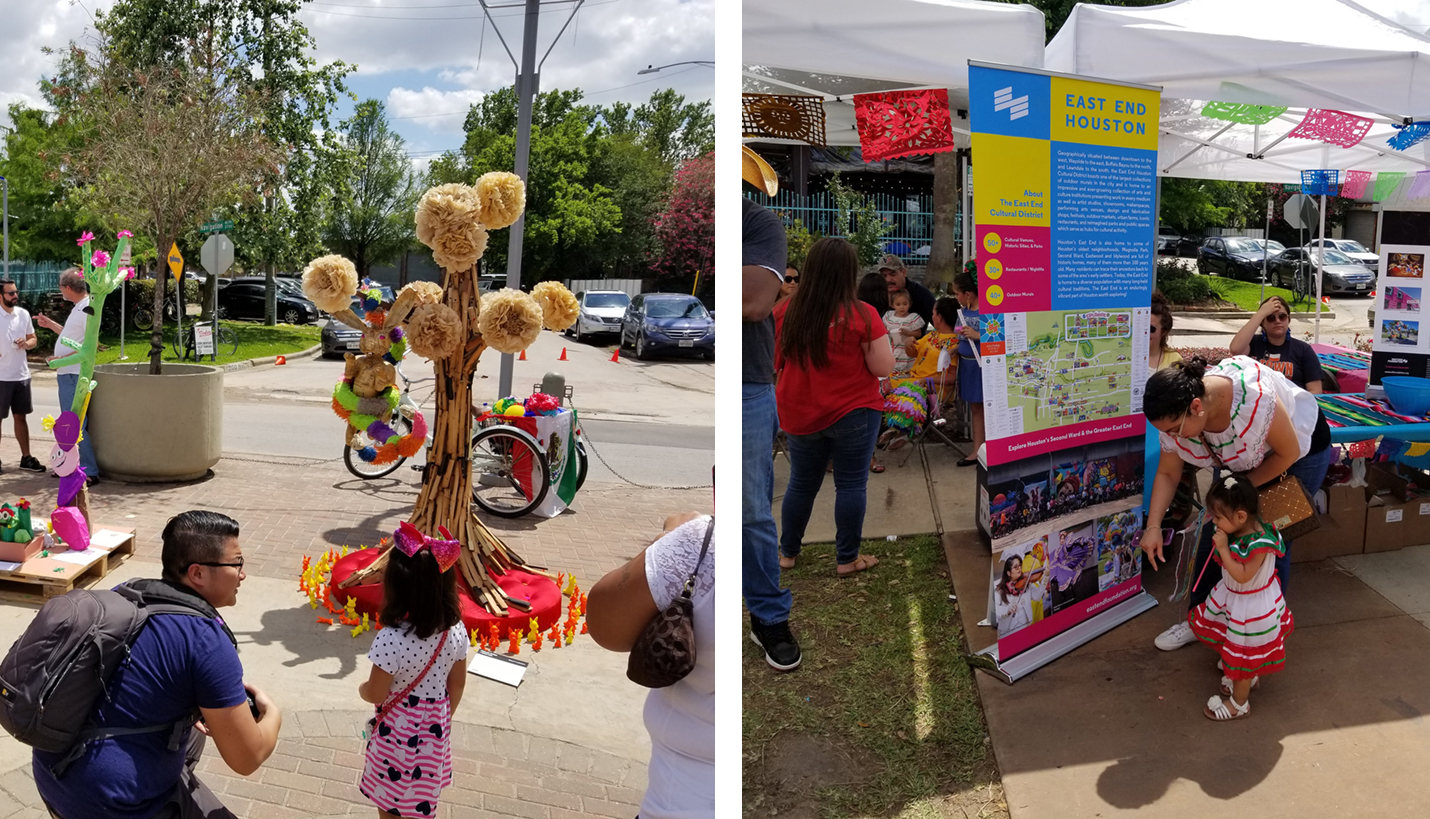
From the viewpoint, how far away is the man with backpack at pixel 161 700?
1.82m

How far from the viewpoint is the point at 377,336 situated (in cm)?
389

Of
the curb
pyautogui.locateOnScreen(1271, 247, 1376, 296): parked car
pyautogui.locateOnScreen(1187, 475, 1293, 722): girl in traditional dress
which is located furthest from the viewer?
pyautogui.locateOnScreen(1271, 247, 1376, 296): parked car

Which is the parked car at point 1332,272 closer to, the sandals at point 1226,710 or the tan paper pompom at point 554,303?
the sandals at point 1226,710

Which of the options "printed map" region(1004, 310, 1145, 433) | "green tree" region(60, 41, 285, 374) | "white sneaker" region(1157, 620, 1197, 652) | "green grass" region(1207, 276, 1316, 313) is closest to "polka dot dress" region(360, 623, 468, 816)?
"printed map" region(1004, 310, 1145, 433)

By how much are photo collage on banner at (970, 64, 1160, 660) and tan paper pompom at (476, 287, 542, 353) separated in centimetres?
145

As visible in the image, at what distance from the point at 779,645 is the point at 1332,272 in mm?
19404

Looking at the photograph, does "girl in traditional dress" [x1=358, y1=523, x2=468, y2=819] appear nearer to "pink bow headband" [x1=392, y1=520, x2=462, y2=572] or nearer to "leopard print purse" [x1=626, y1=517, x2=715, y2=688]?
"pink bow headband" [x1=392, y1=520, x2=462, y2=572]

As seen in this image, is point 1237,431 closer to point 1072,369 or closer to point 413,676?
point 1072,369

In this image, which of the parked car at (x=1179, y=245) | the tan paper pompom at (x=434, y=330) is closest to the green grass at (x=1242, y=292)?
the parked car at (x=1179, y=245)

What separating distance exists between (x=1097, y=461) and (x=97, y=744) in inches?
126

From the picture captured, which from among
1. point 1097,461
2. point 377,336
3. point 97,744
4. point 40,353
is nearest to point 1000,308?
point 1097,461

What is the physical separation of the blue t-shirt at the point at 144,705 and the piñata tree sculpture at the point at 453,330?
1647 mm

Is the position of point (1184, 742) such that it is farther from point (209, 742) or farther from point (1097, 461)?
point (209, 742)

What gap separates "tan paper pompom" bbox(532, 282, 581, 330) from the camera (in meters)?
3.46
